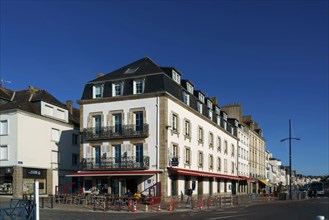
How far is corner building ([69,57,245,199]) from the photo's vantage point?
32.0 metres

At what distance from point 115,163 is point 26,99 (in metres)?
13.2

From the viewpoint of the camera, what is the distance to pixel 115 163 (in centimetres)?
3328

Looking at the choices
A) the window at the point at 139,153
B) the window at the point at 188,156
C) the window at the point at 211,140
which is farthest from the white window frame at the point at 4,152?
the window at the point at 211,140

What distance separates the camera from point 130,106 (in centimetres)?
3372

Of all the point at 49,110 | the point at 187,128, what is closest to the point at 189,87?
the point at 187,128

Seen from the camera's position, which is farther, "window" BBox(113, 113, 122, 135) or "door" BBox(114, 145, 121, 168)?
"window" BBox(113, 113, 122, 135)

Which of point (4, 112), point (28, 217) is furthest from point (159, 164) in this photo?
point (28, 217)

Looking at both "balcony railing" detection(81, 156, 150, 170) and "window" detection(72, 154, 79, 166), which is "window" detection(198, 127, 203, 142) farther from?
"window" detection(72, 154, 79, 166)

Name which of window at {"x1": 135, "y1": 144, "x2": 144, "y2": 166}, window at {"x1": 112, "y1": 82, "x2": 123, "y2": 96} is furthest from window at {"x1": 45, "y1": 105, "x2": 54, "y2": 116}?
window at {"x1": 135, "y1": 144, "x2": 144, "y2": 166}

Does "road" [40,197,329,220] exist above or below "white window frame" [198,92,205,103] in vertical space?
below

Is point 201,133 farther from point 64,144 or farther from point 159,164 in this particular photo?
point 64,144

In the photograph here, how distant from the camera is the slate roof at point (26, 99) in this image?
37188 mm

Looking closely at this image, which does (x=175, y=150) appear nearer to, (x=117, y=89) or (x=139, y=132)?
(x=139, y=132)

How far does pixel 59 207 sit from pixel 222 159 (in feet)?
89.8
